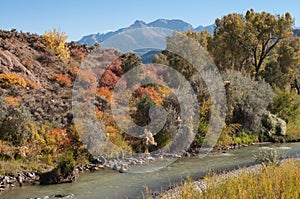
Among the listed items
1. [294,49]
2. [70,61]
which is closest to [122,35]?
[70,61]

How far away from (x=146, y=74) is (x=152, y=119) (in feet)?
19.4

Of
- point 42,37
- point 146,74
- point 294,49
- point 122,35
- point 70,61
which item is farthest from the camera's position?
point 294,49

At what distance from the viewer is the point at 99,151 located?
19.3 meters

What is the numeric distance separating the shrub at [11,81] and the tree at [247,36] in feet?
64.6

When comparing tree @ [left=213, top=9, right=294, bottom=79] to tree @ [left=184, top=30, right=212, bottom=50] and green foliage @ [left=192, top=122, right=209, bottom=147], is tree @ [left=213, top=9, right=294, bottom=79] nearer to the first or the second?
tree @ [left=184, top=30, right=212, bottom=50]

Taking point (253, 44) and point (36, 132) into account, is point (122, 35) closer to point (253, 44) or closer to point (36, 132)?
point (36, 132)

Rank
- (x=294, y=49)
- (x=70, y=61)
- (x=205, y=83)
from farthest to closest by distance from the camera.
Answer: (x=294, y=49) < (x=70, y=61) < (x=205, y=83)

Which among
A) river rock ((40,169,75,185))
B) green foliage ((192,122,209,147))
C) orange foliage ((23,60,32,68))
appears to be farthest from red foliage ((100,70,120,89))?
river rock ((40,169,75,185))

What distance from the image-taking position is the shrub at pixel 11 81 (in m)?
24.9

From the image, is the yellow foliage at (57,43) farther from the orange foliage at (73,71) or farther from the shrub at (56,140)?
the shrub at (56,140)

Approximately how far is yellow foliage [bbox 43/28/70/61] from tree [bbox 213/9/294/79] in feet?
49.4

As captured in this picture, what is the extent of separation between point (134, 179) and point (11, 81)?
13.3 meters

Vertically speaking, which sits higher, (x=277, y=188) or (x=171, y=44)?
(x=171, y=44)

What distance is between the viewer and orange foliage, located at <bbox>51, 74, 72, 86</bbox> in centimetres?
2844
